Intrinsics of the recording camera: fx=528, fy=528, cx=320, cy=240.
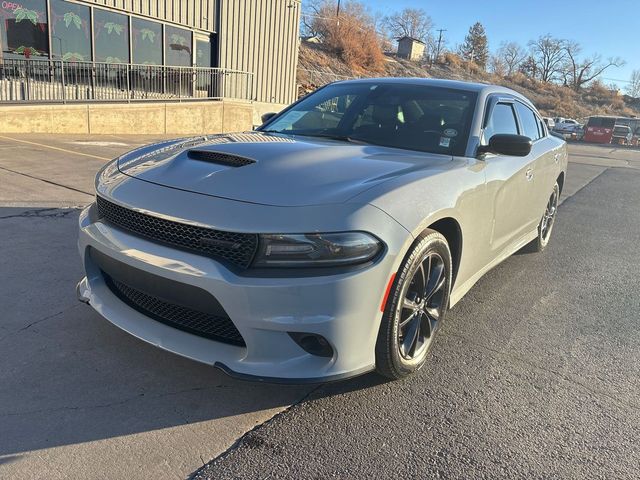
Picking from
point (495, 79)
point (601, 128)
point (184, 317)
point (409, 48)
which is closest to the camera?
point (184, 317)

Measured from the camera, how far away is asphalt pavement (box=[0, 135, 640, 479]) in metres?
2.19

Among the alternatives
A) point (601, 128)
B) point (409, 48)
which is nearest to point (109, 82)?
point (601, 128)

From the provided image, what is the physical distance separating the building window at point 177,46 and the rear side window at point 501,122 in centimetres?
1482

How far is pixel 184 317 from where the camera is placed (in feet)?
8.30

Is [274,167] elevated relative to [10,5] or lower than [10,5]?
lower

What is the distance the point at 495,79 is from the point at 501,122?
8655 cm

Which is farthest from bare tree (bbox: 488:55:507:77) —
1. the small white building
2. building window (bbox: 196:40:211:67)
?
building window (bbox: 196:40:211:67)

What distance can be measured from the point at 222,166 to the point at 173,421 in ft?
4.17

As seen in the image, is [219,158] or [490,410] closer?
[490,410]

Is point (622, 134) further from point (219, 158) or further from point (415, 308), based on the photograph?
point (219, 158)

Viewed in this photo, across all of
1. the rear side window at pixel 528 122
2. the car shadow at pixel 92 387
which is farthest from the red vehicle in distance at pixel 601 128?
the car shadow at pixel 92 387

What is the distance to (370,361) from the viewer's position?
248cm

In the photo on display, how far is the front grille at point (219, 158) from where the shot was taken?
2.80 meters

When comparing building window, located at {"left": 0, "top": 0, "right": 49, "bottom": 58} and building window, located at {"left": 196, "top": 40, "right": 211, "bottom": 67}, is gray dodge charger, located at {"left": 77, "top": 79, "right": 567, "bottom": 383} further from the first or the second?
building window, located at {"left": 196, "top": 40, "right": 211, "bottom": 67}
